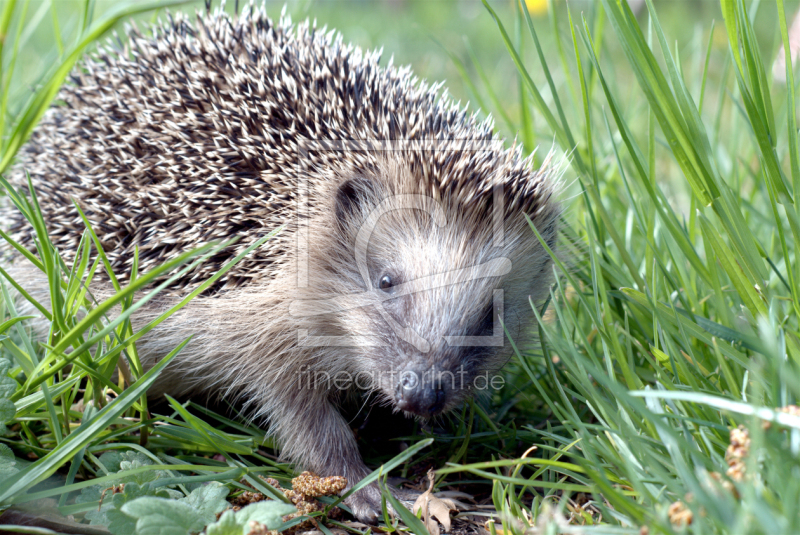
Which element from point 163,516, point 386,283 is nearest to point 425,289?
point 386,283

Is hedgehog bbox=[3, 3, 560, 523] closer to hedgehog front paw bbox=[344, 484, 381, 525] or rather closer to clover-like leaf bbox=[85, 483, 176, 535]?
hedgehog front paw bbox=[344, 484, 381, 525]

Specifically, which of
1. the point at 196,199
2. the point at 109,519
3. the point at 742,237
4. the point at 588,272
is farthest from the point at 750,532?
the point at 196,199

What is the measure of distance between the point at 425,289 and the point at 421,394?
43 centimetres

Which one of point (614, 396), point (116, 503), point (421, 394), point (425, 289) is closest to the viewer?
point (116, 503)

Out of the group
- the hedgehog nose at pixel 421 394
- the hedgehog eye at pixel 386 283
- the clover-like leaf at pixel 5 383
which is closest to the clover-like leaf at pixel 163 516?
the clover-like leaf at pixel 5 383

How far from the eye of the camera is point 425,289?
8.01 ft

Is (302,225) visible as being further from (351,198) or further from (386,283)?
(386,283)

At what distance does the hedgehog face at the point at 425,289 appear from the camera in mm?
2314

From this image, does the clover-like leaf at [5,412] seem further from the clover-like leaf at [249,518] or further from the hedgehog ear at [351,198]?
the hedgehog ear at [351,198]

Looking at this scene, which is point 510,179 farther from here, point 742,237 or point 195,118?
point 195,118

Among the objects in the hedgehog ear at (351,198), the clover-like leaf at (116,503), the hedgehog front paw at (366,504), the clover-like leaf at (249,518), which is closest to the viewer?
the clover-like leaf at (249,518)

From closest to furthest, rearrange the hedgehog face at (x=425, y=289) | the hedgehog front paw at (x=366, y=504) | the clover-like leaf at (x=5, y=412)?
the clover-like leaf at (x=5, y=412), the hedgehog front paw at (x=366, y=504), the hedgehog face at (x=425, y=289)

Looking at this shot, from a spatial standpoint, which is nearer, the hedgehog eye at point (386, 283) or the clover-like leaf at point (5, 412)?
the clover-like leaf at point (5, 412)

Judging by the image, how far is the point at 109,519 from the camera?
5.59 ft
